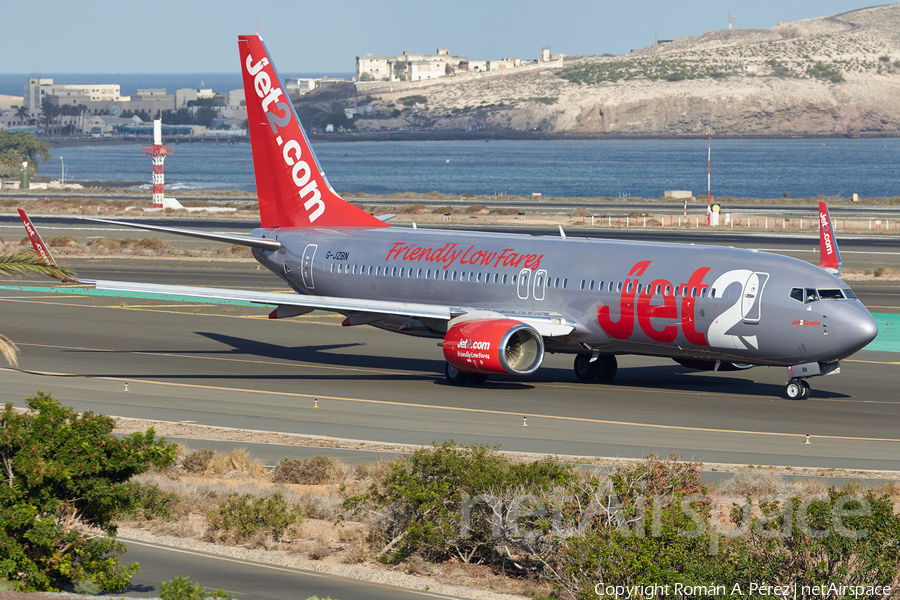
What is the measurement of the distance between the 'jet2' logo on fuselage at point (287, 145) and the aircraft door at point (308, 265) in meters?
1.84

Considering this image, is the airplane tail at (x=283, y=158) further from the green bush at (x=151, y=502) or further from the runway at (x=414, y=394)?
the green bush at (x=151, y=502)

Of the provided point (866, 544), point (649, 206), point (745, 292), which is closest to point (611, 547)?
point (866, 544)

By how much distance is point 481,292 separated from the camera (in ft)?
126

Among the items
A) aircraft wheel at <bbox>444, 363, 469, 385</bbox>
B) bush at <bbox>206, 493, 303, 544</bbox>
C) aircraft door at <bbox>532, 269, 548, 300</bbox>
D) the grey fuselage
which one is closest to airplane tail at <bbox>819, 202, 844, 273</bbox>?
the grey fuselage

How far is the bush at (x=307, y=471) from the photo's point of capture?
81.8 feet

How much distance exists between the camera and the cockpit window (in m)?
32.2

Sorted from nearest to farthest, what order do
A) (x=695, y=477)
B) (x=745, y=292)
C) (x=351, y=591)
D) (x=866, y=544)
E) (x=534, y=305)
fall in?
1. (x=866, y=544)
2. (x=351, y=591)
3. (x=695, y=477)
4. (x=745, y=292)
5. (x=534, y=305)

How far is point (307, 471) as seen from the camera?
82.5 ft

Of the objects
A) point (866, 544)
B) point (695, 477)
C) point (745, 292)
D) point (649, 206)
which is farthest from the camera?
point (649, 206)

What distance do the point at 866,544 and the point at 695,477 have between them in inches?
127

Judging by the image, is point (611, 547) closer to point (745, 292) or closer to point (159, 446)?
point (159, 446)

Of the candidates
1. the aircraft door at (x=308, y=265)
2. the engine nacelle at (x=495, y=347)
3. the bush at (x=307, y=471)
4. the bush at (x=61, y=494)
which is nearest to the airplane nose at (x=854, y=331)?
the engine nacelle at (x=495, y=347)

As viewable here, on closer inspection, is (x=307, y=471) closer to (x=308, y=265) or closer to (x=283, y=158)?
(x=308, y=265)

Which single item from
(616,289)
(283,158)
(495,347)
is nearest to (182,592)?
(495,347)
